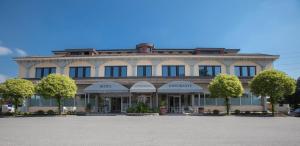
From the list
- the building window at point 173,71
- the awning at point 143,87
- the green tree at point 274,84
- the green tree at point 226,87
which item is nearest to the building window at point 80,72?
the awning at point 143,87

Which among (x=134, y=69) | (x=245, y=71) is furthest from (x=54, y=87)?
(x=245, y=71)

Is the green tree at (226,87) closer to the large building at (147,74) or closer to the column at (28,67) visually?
the large building at (147,74)

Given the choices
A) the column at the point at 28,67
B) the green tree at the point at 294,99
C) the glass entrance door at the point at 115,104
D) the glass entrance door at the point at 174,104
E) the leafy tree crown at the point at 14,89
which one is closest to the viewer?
the leafy tree crown at the point at 14,89

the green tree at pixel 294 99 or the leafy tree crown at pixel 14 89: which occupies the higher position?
the leafy tree crown at pixel 14 89

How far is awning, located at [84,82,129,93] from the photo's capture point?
3061 centimetres

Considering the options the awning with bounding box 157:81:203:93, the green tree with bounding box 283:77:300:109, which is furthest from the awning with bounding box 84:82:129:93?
the green tree with bounding box 283:77:300:109

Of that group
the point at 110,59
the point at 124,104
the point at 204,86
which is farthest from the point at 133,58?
the point at 204,86

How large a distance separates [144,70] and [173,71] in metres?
4.09

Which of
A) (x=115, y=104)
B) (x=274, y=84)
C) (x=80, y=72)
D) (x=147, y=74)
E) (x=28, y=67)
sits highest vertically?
(x=28, y=67)

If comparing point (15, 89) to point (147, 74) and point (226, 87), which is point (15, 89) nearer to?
point (147, 74)

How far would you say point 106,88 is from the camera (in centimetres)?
3084

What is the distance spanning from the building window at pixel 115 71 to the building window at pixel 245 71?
15.8 m

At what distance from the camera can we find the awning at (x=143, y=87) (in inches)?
1184

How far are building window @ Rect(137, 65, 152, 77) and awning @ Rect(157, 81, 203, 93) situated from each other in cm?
463
